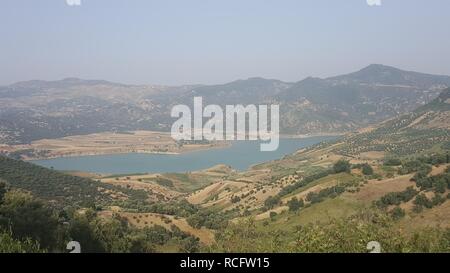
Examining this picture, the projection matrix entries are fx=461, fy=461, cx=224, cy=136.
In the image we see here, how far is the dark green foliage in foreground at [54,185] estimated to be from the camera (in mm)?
82875

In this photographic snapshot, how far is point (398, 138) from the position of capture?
623 ft

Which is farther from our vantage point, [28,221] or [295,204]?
A: [295,204]

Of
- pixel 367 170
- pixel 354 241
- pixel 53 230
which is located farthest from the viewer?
pixel 367 170

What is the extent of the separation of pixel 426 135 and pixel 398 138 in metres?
11.7

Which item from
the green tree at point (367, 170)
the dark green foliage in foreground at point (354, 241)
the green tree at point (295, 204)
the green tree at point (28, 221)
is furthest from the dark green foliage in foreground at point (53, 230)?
the green tree at point (367, 170)

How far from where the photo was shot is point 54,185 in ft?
301

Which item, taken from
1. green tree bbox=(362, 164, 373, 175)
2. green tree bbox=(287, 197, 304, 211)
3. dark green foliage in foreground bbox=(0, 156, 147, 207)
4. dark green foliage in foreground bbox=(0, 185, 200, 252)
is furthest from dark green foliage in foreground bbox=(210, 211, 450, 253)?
dark green foliage in foreground bbox=(0, 156, 147, 207)

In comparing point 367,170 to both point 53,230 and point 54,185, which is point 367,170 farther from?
point 53,230

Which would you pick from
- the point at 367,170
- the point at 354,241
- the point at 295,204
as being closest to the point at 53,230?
the point at 354,241

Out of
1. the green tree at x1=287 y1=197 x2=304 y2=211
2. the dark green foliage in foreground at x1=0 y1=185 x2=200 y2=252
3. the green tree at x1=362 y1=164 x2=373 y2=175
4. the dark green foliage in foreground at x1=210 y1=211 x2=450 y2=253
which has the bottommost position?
the green tree at x1=287 y1=197 x2=304 y2=211

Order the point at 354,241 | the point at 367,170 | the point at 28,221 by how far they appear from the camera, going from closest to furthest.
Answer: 1. the point at 354,241
2. the point at 28,221
3. the point at 367,170

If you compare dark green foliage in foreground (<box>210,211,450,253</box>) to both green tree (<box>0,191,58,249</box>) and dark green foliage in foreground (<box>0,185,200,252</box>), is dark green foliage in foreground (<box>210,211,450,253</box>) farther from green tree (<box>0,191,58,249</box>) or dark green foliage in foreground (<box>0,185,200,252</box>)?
green tree (<box>0,191,58,249</box>)

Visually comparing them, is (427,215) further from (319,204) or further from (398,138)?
(398,138)

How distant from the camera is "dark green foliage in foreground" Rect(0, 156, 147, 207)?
82.9 meters
